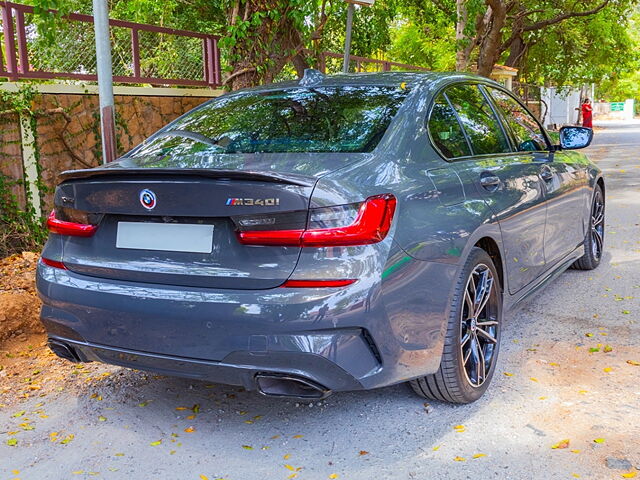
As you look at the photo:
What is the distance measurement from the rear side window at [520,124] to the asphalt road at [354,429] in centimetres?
128

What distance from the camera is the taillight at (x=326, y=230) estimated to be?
2.58 metres

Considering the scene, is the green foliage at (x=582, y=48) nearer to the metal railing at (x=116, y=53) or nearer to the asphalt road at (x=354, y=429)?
the metal railing at (x=116, y=53)

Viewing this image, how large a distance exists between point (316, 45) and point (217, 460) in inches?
327

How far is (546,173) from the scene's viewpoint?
4406mm

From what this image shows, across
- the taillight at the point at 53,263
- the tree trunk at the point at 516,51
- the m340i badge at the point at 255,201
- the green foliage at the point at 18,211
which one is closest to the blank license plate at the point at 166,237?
the m340i badge at the point at 255,201

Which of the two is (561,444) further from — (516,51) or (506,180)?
(516,51)

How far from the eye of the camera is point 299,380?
2672 mm

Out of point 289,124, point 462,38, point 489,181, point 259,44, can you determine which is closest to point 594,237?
point 489,181

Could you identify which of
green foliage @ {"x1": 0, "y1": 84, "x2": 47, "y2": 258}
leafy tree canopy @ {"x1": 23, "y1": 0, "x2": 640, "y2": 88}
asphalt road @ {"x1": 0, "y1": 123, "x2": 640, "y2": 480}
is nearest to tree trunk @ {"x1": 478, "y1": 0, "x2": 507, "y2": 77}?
leafy tree canopy @ {"x1": 23, "y1": 0, "x2": 640, "y2": 88}

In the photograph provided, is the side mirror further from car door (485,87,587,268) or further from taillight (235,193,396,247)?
taillight (235,193,396,247)

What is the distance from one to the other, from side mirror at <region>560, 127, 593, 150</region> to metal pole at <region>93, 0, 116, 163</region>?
3.30 m

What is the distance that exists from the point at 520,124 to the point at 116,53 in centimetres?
586

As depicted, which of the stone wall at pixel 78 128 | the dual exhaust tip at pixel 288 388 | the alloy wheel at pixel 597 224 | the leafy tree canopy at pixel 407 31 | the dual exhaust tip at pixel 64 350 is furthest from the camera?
the leafy tree canopy at pixel 407 31

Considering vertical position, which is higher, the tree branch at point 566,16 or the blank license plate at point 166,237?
the tree branch at point 566,16
